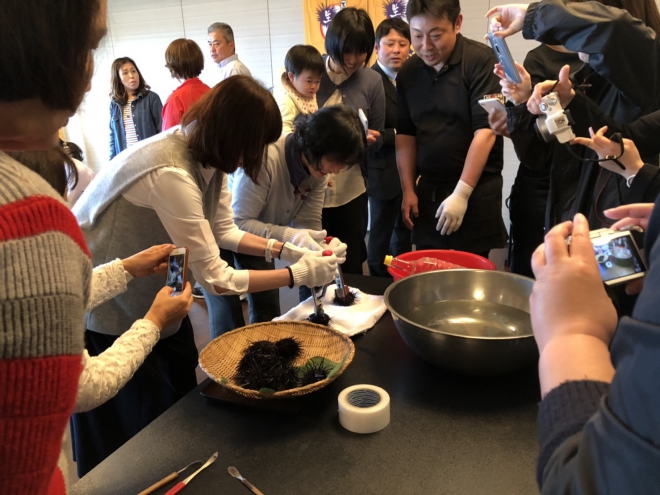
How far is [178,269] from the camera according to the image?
1.05 metres

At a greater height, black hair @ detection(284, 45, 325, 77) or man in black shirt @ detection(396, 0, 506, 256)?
black hair @ detection(284, 45, 325, 77)

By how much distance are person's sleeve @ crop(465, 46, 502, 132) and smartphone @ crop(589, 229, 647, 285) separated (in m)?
1.21

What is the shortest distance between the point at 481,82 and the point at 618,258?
1.30 metres

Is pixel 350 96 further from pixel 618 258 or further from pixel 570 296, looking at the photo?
pixel 570 296

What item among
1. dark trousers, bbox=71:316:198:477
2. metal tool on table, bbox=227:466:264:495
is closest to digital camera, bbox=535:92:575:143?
metal tool on table, bbox=227:466:264:495

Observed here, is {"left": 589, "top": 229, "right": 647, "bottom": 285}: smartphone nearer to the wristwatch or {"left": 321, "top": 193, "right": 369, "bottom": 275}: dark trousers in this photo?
the wristwatch

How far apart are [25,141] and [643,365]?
2.03 feet

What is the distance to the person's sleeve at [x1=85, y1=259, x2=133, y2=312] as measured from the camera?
1.04 metres

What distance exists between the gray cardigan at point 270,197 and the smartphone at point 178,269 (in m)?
0.63

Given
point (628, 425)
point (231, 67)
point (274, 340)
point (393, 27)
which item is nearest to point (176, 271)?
point (274, 340)

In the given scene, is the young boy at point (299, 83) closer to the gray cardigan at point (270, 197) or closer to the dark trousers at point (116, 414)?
the gray cardigan at point (270, 197)

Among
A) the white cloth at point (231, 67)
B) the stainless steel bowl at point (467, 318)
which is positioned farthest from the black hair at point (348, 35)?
the stainless steel bowl at point (467, 318)

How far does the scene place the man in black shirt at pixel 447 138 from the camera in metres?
1.84

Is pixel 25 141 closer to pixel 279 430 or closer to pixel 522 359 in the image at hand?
pixel 279 430
